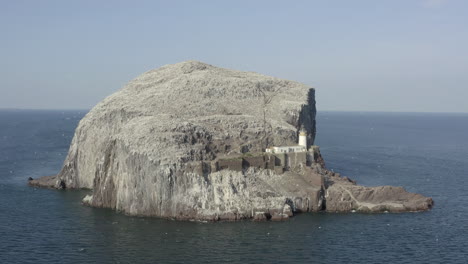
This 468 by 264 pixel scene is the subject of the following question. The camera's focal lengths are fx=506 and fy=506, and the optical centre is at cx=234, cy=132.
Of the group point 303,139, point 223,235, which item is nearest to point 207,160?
point 223,235

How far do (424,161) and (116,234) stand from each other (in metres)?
98.9

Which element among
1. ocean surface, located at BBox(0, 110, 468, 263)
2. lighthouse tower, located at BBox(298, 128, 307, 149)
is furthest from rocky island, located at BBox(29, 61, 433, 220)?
ocean surface, located at BBox(0, 110, 468, 263)

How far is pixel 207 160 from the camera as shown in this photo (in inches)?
3452

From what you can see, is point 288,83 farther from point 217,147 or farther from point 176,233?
point 176,233

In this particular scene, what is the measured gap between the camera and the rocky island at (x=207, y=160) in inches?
3221

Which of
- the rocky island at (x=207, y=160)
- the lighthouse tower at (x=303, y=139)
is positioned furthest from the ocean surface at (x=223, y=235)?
the lighthouse tower at (x=303, y=139)

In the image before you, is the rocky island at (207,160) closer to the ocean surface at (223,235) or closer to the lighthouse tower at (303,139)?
the lighthouse tower at (303,139)

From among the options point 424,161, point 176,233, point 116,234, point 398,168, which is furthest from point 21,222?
point 424,161

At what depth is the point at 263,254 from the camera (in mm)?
63094

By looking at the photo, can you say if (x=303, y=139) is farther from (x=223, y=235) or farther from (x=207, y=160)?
(x=223, y=235)

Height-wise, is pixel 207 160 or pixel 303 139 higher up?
pixel 303 139

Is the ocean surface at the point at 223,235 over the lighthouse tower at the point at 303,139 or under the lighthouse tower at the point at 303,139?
under

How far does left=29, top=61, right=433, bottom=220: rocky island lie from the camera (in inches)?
3221

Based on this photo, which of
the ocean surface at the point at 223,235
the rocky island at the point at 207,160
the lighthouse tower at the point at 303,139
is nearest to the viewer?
the ocean surface at the point at 223,235
